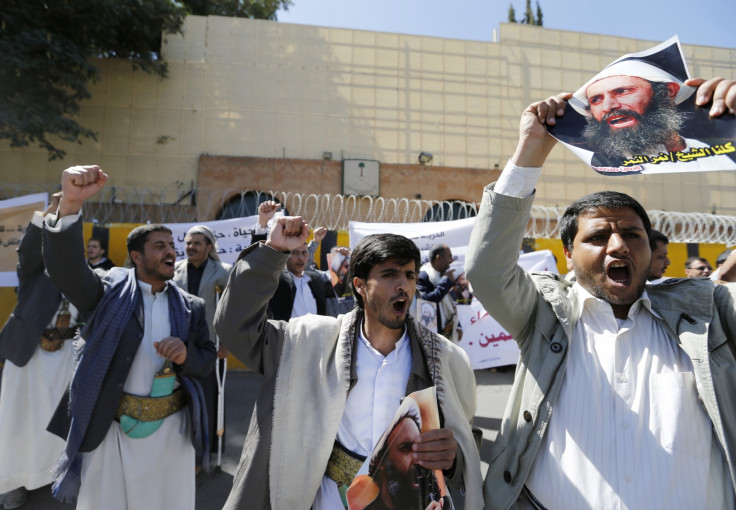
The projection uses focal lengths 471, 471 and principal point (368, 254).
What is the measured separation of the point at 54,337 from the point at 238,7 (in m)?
16.2

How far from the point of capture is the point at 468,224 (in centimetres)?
703

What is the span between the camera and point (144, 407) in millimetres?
2506

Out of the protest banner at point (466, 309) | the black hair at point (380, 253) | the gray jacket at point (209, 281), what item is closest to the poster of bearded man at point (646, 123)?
the black hair at point (380, 253)

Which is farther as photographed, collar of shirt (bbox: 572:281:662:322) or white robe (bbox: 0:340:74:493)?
white robe (bbox: 0:340:74:493)

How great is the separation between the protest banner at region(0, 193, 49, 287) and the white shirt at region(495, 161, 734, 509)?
553 cm

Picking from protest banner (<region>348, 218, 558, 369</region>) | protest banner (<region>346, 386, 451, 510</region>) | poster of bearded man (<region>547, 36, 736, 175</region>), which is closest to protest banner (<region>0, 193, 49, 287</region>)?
protest banner (<region>348, 218, 558, 369</region>)

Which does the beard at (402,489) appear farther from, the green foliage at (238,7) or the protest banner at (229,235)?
the green foliage at (238,7)

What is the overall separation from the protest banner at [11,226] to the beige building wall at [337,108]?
9.09 metres

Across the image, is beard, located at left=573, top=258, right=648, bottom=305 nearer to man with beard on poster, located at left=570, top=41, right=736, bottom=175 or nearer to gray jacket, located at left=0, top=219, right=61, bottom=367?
man with beard on poster, located at left=570, top=41, right=736, bottom=175

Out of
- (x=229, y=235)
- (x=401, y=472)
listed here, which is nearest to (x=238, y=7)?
(x=229, y=235)

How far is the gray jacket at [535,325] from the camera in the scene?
1477 mm

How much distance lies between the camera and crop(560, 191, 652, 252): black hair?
165cm

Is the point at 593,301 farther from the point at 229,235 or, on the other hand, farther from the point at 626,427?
the point at 229,235

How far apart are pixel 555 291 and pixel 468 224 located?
17.8 feet
